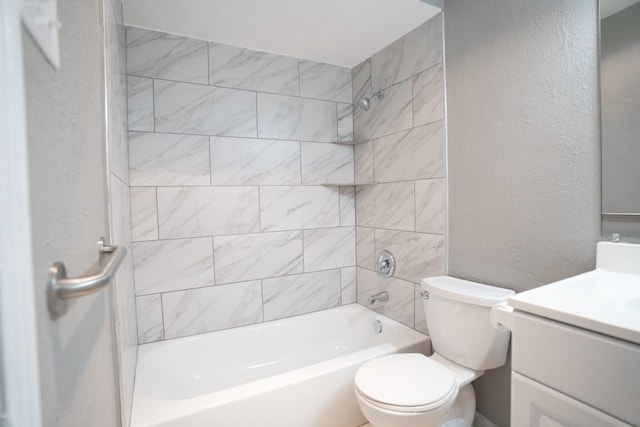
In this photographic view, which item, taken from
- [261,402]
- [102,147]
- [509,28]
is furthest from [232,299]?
[509,28]

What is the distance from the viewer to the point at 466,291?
1.40m

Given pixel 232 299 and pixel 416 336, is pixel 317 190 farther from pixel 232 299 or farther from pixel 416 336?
pixel 416 336

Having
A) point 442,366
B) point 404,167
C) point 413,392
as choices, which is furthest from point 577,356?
point 404,167

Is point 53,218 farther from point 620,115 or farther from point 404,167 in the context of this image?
point 404,167

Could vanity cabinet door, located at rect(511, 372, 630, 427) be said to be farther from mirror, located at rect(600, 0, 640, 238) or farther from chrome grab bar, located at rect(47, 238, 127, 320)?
chrome grab bar, located at rect(47, 238, 127, 320)

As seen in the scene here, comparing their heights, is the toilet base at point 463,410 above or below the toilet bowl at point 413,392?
below

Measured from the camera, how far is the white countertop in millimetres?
672

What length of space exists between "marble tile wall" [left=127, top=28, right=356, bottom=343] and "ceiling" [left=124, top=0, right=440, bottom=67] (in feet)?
0.38

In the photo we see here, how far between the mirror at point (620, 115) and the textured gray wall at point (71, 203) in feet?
5.34

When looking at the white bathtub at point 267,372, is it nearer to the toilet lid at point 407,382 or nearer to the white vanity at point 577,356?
the toilet lid at point 407,382

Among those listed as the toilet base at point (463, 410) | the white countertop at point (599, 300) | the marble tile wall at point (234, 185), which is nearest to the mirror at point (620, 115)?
the white countertop at point (599, 300)

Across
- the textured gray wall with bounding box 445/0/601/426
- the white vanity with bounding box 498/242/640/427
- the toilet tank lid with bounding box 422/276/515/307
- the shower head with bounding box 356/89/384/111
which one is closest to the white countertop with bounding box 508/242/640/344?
the white vanity with bounding box 498/242/640/427

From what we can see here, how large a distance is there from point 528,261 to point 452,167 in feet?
2.04

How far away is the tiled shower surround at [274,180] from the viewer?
5.94 ft
